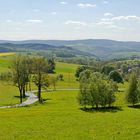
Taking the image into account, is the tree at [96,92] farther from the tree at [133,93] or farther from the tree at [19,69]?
the tree at [19,69]

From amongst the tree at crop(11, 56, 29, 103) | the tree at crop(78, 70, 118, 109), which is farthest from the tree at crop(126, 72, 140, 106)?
the tree at crop(11, 56, 29, 103)

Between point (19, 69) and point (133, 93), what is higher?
point (19, 69)

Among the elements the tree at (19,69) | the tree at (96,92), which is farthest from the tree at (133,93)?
the tree at (19,69)

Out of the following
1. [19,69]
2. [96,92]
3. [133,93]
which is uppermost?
[19,69]

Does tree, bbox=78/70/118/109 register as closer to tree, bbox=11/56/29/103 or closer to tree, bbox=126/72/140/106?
tree, bbox=126/72/140/106

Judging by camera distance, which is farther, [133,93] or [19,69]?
[19,69]

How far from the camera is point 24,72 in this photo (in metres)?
104

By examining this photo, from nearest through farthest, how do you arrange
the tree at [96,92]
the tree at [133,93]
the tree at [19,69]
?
1. the tree at [96,92]
2. the tree at [133,93]
3. the tree at [19,69]

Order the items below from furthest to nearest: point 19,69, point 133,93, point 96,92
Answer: point 19,69 < point 133,93 < point 96,92

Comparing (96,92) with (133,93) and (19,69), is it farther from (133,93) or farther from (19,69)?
(19,69)

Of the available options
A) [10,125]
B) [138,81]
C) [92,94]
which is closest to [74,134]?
[10,125]

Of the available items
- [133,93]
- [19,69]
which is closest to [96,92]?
[133,93]

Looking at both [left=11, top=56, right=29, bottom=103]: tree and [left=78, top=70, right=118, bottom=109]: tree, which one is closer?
[left=78, top=70, right=118, bottom=109]: tree

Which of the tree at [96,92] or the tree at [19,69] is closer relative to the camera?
the tree at [96,92]
